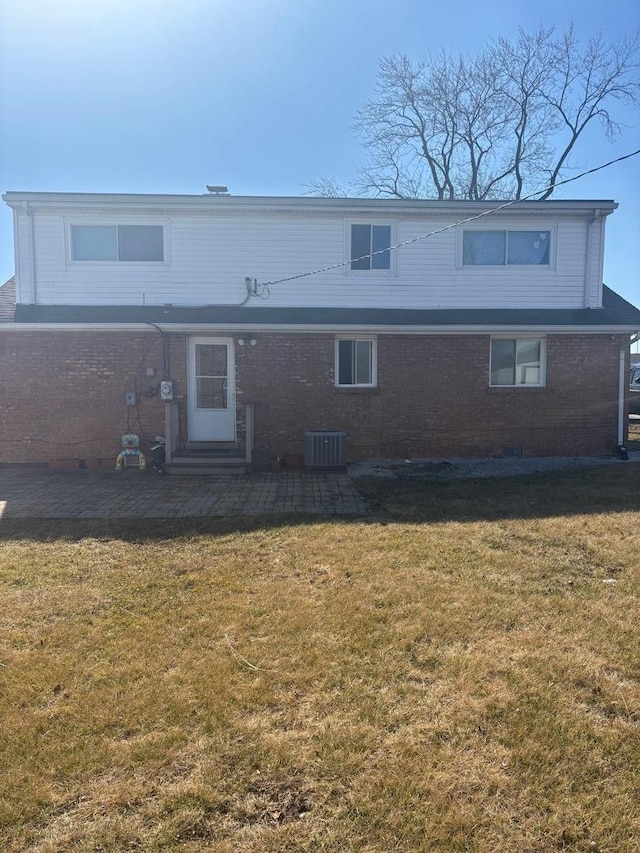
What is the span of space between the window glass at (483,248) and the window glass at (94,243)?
304 inches

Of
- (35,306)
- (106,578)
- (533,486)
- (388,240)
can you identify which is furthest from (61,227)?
(533,486)

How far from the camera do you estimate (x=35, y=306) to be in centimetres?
1088

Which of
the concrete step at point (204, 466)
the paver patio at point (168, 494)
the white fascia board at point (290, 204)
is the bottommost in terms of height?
the paver patio at point (168, 494)

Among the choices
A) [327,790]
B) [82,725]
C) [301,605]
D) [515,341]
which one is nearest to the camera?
[327,790]

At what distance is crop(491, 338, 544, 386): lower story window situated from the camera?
1107cm

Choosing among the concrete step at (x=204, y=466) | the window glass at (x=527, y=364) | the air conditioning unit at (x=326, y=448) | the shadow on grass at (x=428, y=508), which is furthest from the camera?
the window glass at (x=527, y=364)

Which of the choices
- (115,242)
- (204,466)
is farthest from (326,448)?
(115,242)

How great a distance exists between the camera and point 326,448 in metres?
10.0

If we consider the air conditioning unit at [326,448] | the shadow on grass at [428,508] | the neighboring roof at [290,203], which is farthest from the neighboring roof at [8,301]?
the air conditioning unit at [326,448]

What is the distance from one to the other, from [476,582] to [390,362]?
22.5ft

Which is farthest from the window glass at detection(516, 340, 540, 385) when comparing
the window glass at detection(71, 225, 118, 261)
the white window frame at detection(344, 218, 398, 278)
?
the window glass at detection(71, 225, 118, 261)

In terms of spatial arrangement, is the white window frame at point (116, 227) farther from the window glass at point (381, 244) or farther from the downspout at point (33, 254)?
the window glass at point (381, 244)

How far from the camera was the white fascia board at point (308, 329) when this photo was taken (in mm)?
10059

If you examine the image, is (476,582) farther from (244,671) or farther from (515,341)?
(515,341)
